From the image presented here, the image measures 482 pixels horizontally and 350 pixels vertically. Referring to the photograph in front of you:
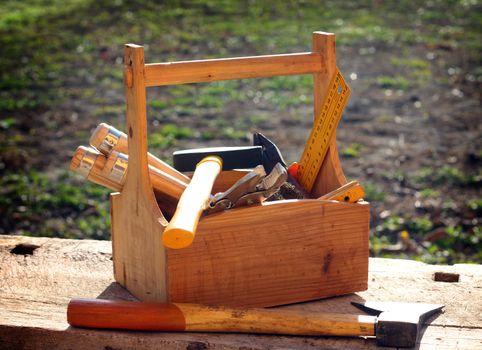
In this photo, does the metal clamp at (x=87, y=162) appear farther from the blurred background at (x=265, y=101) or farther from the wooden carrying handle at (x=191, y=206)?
the blurred background at (x=265, y=101)

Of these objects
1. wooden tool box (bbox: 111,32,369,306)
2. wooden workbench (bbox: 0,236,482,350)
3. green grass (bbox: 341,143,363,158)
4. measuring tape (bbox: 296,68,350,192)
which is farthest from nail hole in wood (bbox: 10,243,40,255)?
green grass (bbox: 341,143,363,158)

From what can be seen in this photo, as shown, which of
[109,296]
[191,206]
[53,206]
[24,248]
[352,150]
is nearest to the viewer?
[191,206]

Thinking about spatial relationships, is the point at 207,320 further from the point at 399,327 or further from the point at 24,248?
the point at 24,248

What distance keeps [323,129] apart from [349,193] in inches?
6.9

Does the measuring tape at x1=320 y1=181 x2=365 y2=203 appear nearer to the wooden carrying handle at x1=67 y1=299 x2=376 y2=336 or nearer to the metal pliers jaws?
the metal pliers jaws

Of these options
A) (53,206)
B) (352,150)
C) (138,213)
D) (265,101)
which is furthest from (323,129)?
(265,101)

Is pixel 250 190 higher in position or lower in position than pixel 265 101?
higher

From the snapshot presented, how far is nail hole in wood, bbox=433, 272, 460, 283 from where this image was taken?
1931 millimetres

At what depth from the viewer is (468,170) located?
14.0ft

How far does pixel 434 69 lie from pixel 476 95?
1.88 feet

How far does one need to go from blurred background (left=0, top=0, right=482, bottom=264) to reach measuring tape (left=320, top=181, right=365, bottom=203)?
1740 millimetres

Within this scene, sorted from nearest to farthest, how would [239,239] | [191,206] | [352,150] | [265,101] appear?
[191,206] → [239,239] → [352,150] → [265,101]

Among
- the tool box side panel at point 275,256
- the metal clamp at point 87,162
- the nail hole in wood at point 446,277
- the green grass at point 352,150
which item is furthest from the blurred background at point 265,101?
the metal clamp at point 87,162

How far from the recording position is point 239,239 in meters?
1.69
